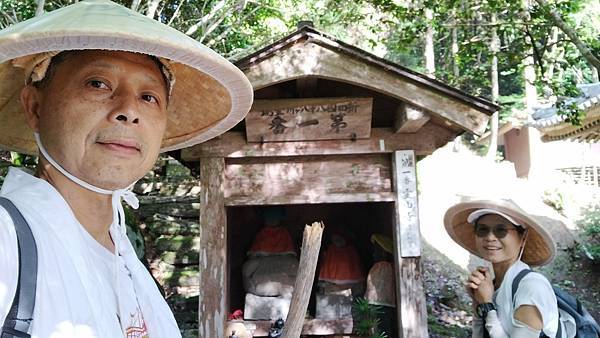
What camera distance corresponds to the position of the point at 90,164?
57.2 inches

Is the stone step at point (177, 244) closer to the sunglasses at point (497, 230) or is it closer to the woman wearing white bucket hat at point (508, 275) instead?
the woman wearing white bucket hat at point (508, 275)

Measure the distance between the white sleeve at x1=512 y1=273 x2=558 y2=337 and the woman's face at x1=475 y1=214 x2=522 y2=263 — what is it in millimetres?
245

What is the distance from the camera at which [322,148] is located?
4.29 m

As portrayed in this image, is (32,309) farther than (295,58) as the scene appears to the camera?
No

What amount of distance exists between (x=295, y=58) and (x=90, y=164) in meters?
2.72

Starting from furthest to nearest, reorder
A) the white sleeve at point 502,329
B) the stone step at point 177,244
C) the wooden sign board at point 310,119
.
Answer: the stone step at point 177,244 < the wooden sign board at point 310,119 < the white sleeve at point 502,329

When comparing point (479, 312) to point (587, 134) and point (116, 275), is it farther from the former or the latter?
point (587, 134)

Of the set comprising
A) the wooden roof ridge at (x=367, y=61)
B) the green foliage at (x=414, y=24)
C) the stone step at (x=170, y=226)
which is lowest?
the stone step at (x=170, y=226)

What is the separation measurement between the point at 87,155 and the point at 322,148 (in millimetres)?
2973

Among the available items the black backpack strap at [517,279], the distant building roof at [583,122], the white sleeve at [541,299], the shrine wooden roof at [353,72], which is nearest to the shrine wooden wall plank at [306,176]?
the shrine wooden roof at [353,72]

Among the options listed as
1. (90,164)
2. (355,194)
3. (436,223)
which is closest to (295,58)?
(355,194)

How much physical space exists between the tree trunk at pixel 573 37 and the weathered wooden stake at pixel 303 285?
13.0 ft

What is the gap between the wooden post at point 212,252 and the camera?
4.07 m

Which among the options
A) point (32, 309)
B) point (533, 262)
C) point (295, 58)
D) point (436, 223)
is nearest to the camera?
point (32, 309)
